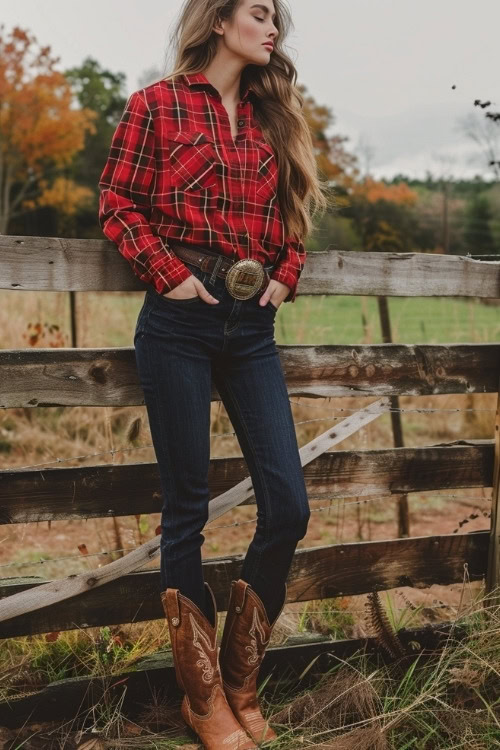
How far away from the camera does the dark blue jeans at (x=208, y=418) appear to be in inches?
96.2

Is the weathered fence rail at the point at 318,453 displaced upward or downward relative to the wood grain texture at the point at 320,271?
downward

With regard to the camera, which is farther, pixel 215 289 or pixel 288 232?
pixel 288 232

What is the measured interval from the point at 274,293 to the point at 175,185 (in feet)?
1.59

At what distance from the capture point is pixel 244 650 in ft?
8.60

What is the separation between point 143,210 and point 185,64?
0.56 metres

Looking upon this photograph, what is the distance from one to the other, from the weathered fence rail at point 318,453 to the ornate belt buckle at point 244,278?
1.40 feet

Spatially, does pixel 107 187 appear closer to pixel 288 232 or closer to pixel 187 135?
pixel 187 135

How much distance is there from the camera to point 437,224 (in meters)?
30.7

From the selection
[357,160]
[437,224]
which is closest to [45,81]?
[357,160]

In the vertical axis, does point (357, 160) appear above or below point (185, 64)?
above

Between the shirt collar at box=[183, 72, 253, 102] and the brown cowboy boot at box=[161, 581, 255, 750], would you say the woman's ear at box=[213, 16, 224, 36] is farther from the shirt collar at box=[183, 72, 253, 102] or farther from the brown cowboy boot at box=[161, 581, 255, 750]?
the brown cowboy boot at box=[161, 581, 255, 750]

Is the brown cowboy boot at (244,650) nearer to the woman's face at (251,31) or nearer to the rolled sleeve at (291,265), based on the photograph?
the rolled sleeve at (291,265)

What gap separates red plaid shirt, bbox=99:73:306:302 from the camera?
244 cm

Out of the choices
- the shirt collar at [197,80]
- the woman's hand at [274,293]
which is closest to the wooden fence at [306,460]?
the woman's hand at [274,293]
